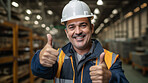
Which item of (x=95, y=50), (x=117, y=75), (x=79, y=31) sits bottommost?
(x=117, y=75)

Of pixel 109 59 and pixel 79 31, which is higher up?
pixel 79 31

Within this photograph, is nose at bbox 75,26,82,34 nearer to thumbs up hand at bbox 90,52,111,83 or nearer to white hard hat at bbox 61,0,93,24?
white hard hat at bbox 61,0,93,24

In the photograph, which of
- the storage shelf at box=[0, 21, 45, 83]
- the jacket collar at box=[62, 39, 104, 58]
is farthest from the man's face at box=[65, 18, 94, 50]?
the storage shelf at box=[0, 21, 45, 83]

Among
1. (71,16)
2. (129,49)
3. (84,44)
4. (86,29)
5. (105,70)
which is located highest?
(71,16)

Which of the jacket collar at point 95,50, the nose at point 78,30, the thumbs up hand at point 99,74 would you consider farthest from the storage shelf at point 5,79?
the thumbs up hand at point 99,74

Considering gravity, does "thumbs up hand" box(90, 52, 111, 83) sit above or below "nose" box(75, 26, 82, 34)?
below

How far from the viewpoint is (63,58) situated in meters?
1.42

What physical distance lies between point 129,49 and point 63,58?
736 cm

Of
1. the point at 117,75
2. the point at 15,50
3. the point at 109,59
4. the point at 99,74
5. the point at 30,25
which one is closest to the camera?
the point at 99,74

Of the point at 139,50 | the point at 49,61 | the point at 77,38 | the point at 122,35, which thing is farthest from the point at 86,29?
the point at 122,35

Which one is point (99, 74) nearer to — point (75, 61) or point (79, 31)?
point (75, 61)

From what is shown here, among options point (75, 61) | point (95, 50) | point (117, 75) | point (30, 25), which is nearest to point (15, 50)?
point (30, 25)

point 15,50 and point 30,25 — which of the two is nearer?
point 15,50

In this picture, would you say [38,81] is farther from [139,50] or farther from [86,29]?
[139,50]
